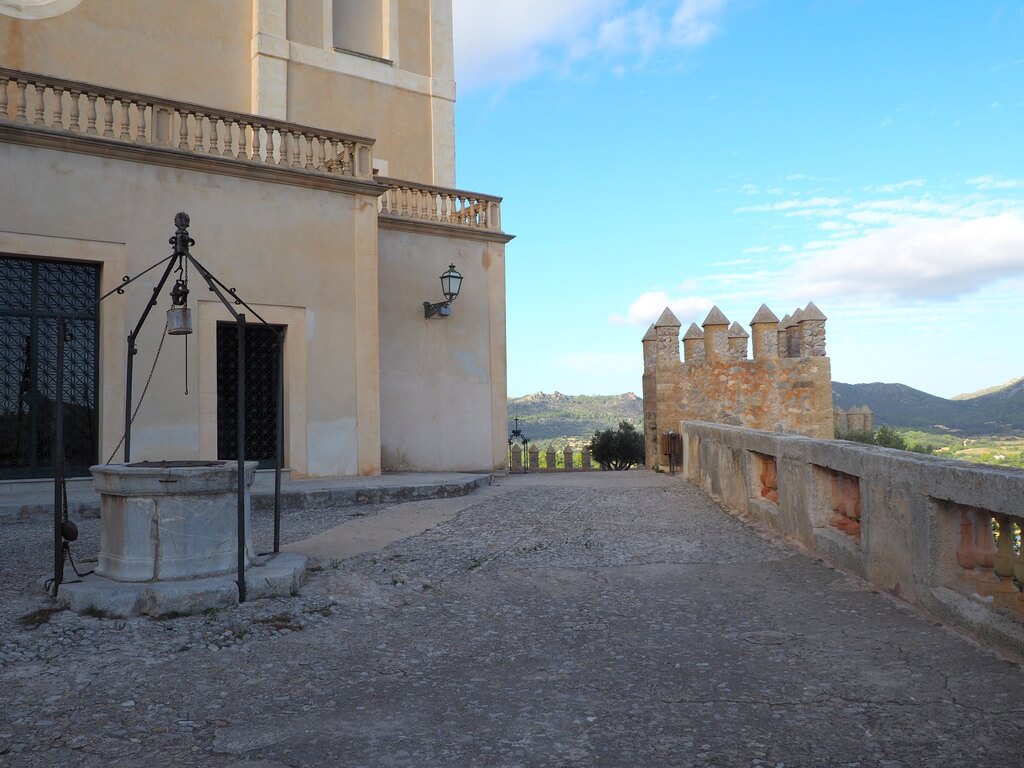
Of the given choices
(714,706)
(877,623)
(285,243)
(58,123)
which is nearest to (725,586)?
(877,623)

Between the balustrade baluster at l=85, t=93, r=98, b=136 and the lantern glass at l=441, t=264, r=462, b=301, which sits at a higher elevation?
the balustrade baluster at l=85, t=93, r=98, b=136

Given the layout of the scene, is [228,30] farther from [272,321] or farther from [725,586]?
[725,586]

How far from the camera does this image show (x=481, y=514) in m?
→ 8.52

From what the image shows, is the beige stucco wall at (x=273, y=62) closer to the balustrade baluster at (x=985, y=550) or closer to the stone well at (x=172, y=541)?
the stone well at (x=172, y=541)

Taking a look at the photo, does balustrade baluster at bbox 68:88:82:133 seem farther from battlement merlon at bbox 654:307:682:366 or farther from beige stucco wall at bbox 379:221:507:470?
battlement merlon at bbox 654:307:682:366

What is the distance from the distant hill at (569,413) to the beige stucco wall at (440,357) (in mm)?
26253

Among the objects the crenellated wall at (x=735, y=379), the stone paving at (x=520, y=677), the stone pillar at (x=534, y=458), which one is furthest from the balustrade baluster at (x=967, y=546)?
the stone pillar at (x=534, y=458)

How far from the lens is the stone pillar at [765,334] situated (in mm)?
16141

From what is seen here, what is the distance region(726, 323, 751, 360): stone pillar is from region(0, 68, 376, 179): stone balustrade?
8.09 meters

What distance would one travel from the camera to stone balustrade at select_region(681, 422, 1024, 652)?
3.80 m

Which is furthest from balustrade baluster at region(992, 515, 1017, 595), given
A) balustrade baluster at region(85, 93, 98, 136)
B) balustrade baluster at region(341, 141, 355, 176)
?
balustrade baluster at region(85, 93, 98, 136)

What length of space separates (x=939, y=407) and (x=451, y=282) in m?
41.1

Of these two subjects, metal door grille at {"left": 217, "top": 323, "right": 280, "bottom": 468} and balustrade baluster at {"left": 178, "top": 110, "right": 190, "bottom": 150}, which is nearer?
balustrade baluster at {"left": 178, "top": 110, "right": 190, "bottom": 150}

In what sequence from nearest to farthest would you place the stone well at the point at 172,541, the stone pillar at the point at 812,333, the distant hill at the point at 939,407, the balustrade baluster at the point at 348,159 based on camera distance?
the stone well at the point at 172,541 → the balustrade baluster at the point at 348,159 → the stone pillar at the point at 812,333 → the distant hill at the point at 939,407
